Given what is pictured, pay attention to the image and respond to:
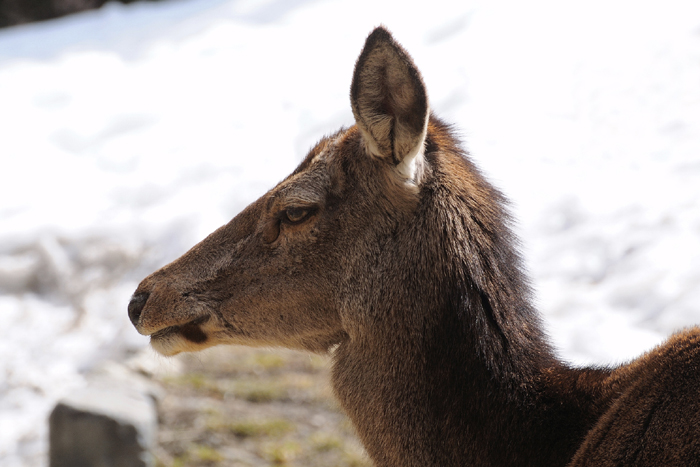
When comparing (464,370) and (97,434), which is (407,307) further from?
(97,434)

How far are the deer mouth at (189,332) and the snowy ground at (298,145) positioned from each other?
2.21 metres

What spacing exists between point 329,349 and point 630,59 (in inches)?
204

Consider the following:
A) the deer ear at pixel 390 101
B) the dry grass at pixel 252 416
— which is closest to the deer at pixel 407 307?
the deer ear at pixel 390 101

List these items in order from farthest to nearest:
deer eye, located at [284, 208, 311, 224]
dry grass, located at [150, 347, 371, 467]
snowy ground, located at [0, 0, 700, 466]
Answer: snowy ground, located at [0, 0, 700, 466], dry grass, located at [150, 347, 371, 467], deer eye, located at [284, 208, 311, 224]

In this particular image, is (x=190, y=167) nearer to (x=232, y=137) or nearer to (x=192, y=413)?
(x=232, y=137)

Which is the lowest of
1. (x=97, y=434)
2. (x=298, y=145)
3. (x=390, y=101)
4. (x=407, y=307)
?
(x=407, y=307)

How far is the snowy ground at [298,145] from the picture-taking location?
5.18 metres

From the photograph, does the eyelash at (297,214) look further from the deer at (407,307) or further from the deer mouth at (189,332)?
the deer mouth at (189,332)

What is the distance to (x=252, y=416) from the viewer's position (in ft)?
17.7

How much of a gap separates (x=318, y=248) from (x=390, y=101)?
649 mm

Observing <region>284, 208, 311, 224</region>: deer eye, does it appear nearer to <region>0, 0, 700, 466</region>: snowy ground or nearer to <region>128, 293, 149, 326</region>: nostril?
<region>128, 293, 149, 326</region>: nostril

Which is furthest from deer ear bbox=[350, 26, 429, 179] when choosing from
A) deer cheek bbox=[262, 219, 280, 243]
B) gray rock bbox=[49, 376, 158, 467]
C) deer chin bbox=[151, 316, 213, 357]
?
gray rock bbox=[49, 376, 158, 467]

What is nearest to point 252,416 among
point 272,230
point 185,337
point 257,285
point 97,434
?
point 97,434

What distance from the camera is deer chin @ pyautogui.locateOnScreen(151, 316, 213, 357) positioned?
2.94 metres
